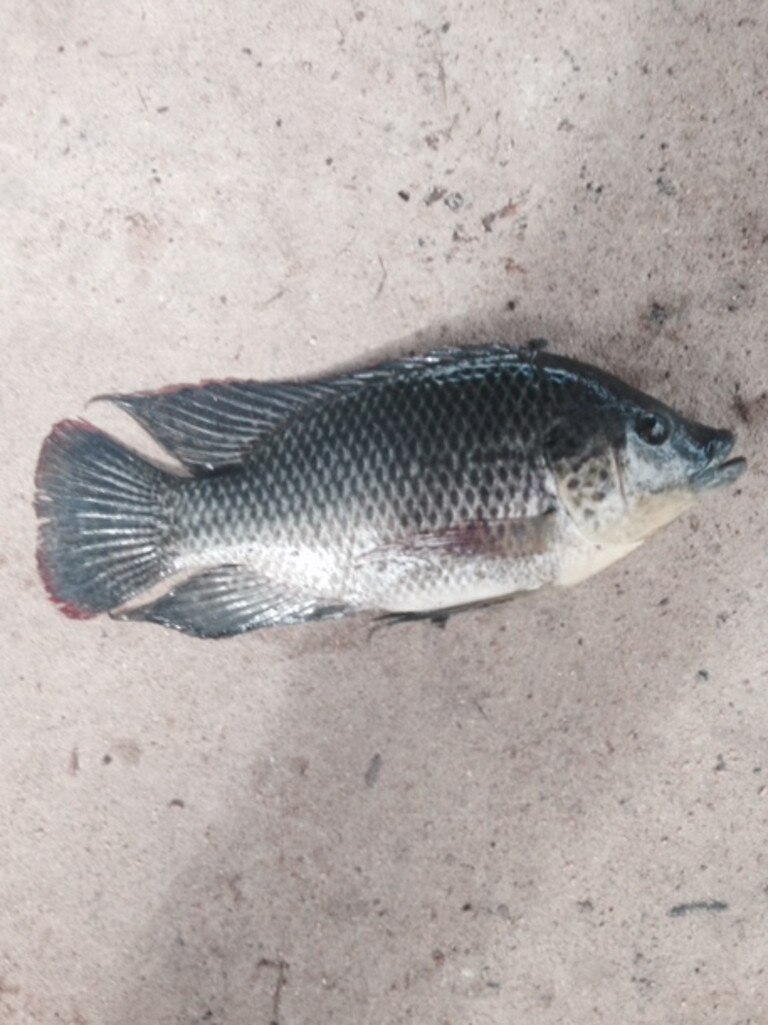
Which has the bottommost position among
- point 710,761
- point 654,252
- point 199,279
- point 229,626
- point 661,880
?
point 661,880

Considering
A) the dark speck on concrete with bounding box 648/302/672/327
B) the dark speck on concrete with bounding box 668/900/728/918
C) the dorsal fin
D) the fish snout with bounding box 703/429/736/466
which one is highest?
the dark speck on concrete with bounding box 648/302/672/327

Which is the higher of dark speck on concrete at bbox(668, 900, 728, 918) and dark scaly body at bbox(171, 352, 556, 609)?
dark scaly body at bbox(171, 352, 556, 609)

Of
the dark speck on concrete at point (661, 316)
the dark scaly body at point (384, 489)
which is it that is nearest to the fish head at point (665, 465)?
the dark scaly body at point (384, 489)

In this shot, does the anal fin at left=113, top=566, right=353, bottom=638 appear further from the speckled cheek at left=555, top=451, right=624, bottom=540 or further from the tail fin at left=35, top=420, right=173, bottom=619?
the speckled cheek at left=555, top=451, right=624, bottom=540

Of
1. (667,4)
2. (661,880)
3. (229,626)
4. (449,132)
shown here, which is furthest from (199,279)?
(661,880)

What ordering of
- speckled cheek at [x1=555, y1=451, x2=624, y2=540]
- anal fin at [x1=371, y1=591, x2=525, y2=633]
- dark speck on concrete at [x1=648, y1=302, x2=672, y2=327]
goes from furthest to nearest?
dark speck on concrete at [x1=648, y1=302, x2=672, y2=327]
anal fin at [x1=371, y1=591, x2=525, y2=633]
speckled cheek at [x1=555, y1=451, x2=624, y2=540]

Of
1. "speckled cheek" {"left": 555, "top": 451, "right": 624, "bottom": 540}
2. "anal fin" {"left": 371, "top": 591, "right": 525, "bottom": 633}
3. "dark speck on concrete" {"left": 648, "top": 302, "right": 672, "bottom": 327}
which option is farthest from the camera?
"dark speck on concrete" {"left": 648, "top": 302, "right": 672, "bottom": 327}

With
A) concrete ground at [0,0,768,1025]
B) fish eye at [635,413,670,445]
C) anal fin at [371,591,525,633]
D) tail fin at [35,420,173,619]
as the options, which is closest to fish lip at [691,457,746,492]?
fish eye at [635,413,670,445]

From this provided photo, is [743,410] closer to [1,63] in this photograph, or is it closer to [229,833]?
[229,833]

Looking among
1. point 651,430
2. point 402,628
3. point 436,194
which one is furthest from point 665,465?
point 436,194
